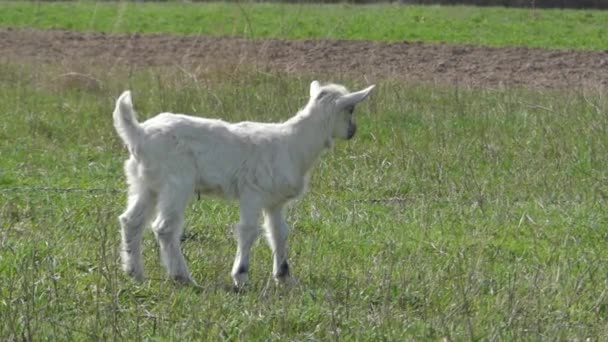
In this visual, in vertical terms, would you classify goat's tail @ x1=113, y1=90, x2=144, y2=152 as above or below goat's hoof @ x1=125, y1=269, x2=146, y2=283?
above

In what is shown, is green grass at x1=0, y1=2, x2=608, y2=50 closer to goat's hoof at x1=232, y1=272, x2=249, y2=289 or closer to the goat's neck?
the goat's neck

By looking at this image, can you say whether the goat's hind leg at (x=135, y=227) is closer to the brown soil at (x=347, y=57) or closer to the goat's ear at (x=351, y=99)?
the goat's ear at (x=351, y=99)

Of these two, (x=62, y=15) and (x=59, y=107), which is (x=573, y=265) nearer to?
(x=59, y=107)

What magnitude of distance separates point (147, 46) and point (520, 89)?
9.10 meters

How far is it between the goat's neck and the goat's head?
2.4 inches

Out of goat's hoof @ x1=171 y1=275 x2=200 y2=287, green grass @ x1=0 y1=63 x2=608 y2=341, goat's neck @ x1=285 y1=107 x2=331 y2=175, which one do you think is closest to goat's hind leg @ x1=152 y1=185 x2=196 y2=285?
goat's hoof @ x1=171 y1=275 x2=200 y2=287

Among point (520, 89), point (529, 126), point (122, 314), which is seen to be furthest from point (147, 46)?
point (122, 314)

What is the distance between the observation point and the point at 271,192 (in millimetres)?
8266

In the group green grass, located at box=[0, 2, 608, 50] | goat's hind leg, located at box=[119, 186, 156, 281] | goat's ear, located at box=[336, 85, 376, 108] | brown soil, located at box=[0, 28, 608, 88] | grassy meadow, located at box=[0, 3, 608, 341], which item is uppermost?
goat's ear, located at box=[336, 85, 376, 108]

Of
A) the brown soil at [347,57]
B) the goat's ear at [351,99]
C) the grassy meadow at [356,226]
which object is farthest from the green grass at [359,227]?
the brown soil at [347,57]

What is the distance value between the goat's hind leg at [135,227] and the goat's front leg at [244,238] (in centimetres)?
57

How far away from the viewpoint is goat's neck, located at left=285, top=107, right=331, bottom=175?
855 cm

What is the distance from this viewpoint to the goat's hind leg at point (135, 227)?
795 centimetres

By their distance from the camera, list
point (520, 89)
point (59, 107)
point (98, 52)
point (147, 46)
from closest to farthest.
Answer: point (59, 107) → point (520, 89) → point (98, 52) → point (147, 46)
